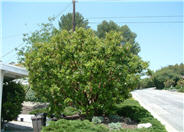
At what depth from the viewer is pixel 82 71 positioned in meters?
8.01

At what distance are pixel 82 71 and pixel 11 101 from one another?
2.96m

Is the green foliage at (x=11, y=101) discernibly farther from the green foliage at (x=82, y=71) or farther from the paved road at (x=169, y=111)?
the paved road at (x=169, y=111)

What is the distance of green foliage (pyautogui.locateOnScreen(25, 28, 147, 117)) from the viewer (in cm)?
803

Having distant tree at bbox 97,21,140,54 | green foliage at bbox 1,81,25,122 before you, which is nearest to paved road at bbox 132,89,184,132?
green foliage at bbox 1,81,25,122

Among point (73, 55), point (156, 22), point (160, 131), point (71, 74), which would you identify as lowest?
point (160, 131)

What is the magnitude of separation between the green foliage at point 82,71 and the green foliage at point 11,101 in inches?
27.9

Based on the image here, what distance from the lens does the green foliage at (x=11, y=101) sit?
8117 mm

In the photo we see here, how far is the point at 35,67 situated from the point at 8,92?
1461mm

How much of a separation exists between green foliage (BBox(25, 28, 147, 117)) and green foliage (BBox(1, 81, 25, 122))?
707 millimetres

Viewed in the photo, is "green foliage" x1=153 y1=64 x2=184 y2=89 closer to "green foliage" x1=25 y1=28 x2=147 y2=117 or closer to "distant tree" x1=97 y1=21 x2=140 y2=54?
"distant tree" x1=97 y1=21 x2=140 y2=54

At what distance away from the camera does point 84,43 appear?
8375 millimetres

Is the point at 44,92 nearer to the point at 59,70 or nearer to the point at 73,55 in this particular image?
the point at 59,70

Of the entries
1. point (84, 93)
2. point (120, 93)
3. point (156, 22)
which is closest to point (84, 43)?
point (84, 93)

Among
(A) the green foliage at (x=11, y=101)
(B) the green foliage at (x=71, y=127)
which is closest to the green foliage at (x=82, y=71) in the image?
(A) the green foliage at (x=11, y=101)
